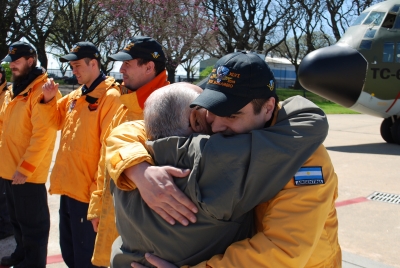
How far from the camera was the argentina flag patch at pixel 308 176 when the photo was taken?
4.58 feet

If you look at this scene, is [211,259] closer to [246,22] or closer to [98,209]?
[98,209]

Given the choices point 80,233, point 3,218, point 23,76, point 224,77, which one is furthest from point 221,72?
point 3,218

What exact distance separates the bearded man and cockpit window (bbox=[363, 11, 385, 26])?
8557 millimetres

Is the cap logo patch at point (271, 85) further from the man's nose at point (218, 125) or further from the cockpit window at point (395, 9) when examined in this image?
the cockpit window at point (395, 9)

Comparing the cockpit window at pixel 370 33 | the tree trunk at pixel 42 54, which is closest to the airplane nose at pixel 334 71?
the cockpit window at pixel 370 33

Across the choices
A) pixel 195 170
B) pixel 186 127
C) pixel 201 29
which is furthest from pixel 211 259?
pixel 201 29

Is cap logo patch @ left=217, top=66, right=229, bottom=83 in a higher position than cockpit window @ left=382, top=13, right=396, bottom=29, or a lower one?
higher

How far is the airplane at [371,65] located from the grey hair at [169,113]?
738 centimetres

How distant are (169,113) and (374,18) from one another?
9.99 meters

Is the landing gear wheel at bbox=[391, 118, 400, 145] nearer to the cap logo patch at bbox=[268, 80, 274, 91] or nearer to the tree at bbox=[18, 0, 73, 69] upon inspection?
the cap logo patch at bbox=[268, 80, 274, 91]

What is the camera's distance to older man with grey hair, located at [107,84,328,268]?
4.45 feet

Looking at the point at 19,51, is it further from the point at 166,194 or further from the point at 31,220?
the point at 166,194

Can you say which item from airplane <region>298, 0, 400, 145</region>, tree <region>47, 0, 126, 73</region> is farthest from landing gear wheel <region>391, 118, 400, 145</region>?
tree <region>47, 0, 126, 73</region>

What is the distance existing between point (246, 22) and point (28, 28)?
1621 centimetres
